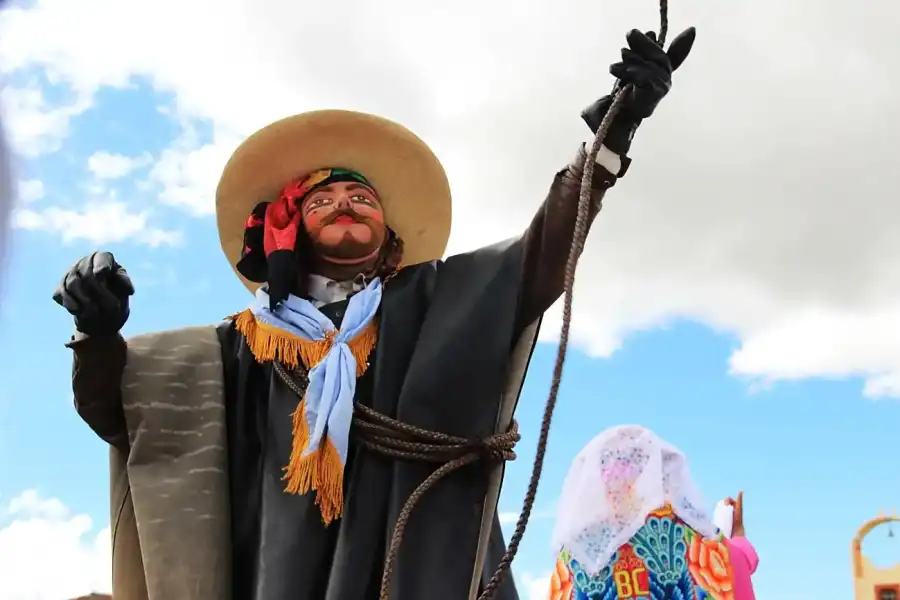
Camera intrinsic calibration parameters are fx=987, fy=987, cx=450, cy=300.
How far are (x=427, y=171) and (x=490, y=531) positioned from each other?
1235 millimetres

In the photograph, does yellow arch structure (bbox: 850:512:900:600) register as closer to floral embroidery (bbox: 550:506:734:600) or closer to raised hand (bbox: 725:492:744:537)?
raised hand (bbox: 725:492:744:537)

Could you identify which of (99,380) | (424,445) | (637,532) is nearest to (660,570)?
(637,532)

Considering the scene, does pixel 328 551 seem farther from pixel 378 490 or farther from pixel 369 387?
pixel 369 387

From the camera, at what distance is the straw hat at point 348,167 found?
3.13m

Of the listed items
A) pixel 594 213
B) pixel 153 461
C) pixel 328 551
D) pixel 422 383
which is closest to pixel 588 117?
pixel 594 213

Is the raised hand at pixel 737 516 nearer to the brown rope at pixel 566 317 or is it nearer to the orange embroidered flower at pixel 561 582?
the orange embroidered flower at pixel 561 582

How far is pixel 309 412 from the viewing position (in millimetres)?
2564

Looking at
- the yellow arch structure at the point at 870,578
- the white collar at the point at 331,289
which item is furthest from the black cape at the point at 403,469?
the yellow arch structure at the point at 870,578

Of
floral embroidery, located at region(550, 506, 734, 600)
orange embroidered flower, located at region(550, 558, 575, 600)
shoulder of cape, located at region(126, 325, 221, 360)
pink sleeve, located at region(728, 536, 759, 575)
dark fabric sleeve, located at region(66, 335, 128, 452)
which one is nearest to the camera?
dark fabric sleeve, located at region(66, 335, 128, 452)

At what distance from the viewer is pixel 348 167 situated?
10.4 feet

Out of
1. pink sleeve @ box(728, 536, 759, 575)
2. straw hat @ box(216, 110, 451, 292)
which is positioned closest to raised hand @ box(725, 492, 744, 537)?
pink sleeve @ box(728, 536, 759, 575)

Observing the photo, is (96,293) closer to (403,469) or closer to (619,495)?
(403,469)

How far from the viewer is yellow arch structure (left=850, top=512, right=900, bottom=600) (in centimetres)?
1332

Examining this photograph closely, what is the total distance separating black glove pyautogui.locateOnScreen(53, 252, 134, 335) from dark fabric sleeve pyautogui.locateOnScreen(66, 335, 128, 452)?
0.05 m
